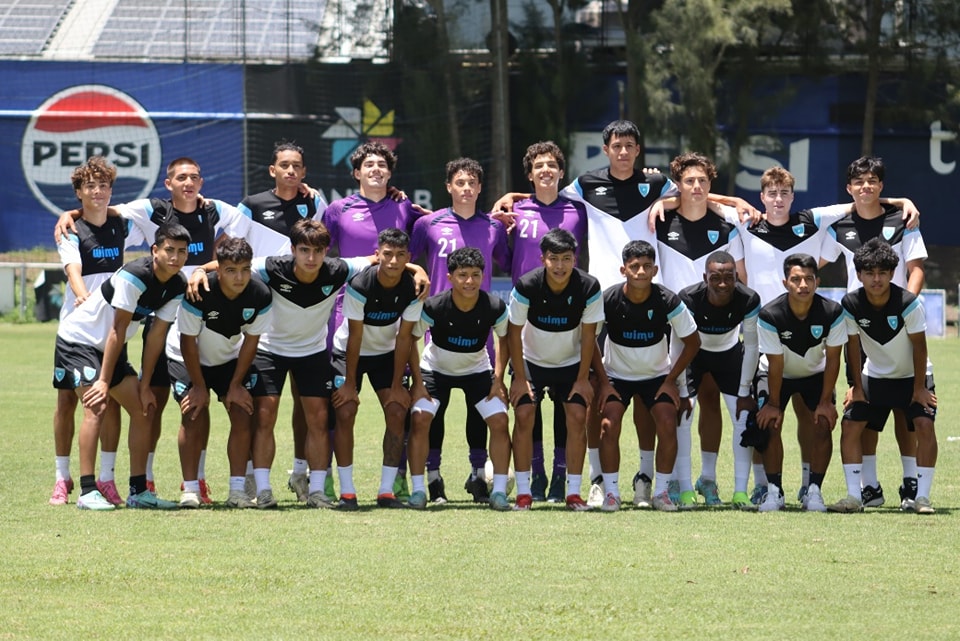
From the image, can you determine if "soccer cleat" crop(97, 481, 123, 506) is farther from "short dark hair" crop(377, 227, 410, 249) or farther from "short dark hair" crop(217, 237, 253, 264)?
"short dark hair" crop(377, 227, 410, 249)

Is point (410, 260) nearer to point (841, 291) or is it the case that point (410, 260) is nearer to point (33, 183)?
point (841, 291)

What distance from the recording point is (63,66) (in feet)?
102

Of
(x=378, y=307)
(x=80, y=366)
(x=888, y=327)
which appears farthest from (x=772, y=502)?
(x=80, y=366)

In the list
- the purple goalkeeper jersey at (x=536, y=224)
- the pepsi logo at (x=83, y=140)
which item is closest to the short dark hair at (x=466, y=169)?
the purple goalkeeper jersey at (x=536, y=224)

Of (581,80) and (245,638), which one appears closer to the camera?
(245,638)

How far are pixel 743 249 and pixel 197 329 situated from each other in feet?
11.5

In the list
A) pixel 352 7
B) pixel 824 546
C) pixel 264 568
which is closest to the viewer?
pixel 264 568

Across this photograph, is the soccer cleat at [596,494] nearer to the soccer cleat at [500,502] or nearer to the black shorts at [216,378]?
the soccer cleat at [500,502]

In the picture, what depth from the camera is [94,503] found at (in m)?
7.94

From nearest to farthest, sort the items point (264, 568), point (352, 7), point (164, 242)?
point (264, 568) → point (164, 242) → point (352, 7)

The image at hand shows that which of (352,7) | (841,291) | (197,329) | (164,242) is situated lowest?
(841,291)

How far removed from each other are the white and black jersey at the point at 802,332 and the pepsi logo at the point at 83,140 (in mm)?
24288

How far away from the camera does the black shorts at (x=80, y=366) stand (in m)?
8.10

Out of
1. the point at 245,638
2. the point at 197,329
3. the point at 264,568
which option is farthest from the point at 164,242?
the point at 245,638
